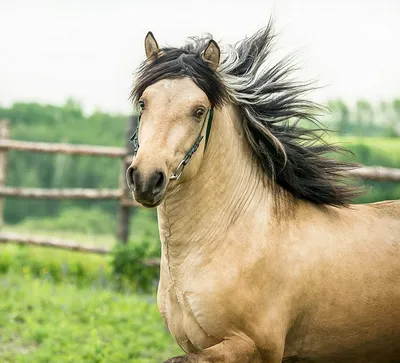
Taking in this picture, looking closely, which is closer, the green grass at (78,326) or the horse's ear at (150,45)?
the horse's ear at (150,45)

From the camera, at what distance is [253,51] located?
14.1 feet

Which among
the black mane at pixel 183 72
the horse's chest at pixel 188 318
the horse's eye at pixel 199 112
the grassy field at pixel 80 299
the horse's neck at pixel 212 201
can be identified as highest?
the black mane at pixel 183 72

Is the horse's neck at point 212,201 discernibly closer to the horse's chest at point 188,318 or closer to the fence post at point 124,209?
the horse's chest at point 188,318

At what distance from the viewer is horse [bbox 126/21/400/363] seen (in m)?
3.64

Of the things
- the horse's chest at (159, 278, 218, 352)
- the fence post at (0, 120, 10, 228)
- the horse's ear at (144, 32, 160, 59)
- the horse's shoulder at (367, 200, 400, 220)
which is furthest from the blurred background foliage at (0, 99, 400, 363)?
the horse's chest at (159, 278, 218, 352)

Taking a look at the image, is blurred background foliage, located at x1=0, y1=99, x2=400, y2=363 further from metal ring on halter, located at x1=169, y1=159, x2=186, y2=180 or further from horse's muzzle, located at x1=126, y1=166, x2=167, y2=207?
horse's muzzle, located at x1=126, y1=166, x2=167, y2=207

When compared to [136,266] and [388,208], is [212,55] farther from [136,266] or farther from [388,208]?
[136,266]

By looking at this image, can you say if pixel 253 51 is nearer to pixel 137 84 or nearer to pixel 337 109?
pixel 137 84

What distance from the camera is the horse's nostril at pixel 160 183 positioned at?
3359 mm

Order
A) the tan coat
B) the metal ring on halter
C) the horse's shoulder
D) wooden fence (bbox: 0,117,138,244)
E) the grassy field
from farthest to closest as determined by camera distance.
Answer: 1. wooden fence (bbox: 0,117,138,244)
2. the grassy field
3. the horse's shoulder
4. the tan coat
5. the metal ring on halter

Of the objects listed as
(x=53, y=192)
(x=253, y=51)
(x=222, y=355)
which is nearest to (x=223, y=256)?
(x=222, y=355)

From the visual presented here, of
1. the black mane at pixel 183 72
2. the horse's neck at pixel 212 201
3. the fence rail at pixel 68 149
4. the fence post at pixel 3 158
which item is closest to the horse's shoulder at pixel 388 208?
the horse's neck at pixel 212 201

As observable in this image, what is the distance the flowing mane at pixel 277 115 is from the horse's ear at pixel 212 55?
2.5 inches

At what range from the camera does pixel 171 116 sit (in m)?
3.55
